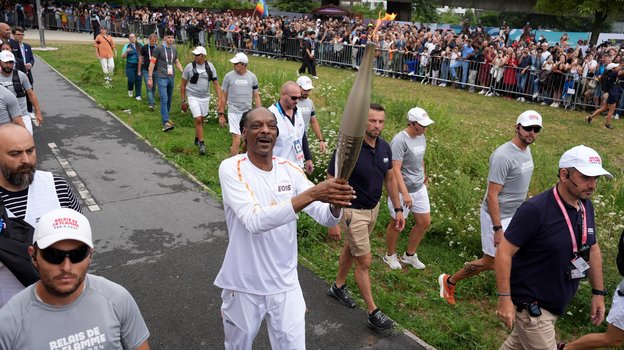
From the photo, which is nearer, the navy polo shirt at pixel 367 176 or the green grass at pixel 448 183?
the navy polo shirt at pixel 367 176

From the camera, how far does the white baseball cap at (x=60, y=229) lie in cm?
236

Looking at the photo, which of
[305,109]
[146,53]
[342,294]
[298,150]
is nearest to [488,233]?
[342,294]

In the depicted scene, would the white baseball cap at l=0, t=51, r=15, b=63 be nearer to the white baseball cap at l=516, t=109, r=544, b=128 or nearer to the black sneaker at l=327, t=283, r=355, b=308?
the black sneaker at l=327, t=283, r=355, b=308

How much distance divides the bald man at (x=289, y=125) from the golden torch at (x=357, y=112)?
4.18 m

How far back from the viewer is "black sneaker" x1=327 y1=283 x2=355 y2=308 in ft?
17.9

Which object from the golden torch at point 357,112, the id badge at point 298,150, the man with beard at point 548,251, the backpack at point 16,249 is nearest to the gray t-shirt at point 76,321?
the backpack at point 16,249

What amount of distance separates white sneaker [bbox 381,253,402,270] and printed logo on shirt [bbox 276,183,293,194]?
10.9ft

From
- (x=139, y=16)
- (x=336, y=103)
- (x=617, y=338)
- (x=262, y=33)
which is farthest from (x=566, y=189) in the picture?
(x=139, y=16)

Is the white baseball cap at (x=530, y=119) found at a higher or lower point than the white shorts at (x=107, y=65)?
higher

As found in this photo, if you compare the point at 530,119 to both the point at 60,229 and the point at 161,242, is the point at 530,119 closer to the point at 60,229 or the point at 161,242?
the point at 60,229

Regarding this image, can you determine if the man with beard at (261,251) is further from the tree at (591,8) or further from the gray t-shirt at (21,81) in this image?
the tree at (591,8)

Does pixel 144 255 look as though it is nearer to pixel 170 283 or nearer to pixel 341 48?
pixel 170 283

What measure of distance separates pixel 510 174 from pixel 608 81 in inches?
454

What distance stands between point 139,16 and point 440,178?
33.9 meters
